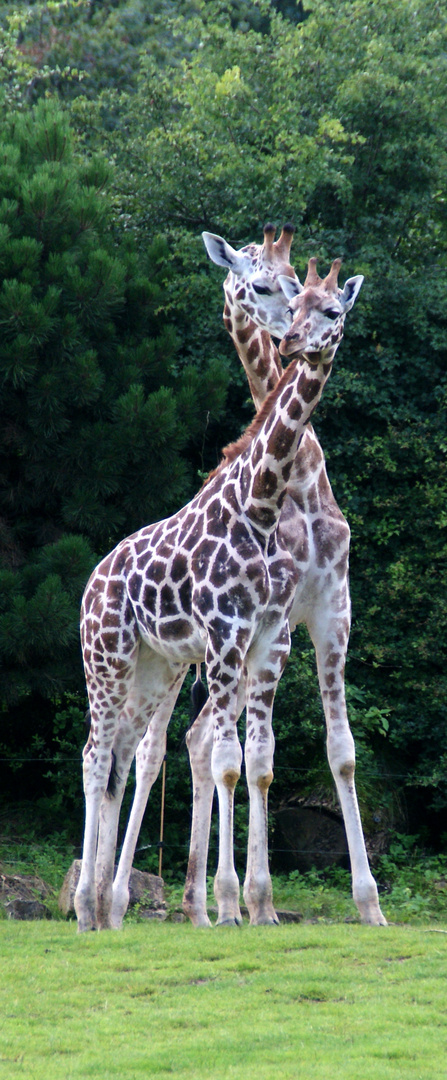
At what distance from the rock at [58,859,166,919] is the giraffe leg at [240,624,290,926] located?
101 inches

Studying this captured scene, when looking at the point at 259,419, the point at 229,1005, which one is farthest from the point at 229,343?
the point at 229,1005

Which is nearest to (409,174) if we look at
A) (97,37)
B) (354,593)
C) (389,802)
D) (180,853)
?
(354,593)

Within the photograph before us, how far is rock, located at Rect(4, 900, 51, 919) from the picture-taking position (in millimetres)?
9617

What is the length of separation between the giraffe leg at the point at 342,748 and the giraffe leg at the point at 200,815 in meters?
0.60

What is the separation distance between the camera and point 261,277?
800cm

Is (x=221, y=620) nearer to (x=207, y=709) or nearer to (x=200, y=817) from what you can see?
(x=207, y=709)

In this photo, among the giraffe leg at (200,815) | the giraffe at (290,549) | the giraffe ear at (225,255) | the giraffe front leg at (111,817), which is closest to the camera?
the giraffe at (290,549)

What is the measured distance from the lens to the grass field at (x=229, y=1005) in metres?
4.51

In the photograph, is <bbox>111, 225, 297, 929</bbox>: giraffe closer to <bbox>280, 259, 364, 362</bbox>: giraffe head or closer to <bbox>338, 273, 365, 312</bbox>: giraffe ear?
<bbox>338, 273, 365, 312</bbox>: giraffe ear

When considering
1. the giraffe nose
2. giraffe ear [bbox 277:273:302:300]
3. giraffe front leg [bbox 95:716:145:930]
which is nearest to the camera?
the giraffe nose

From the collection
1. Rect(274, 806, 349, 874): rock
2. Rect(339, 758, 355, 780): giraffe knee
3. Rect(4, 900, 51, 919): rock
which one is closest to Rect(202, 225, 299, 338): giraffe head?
Rect(339, 758, 355, 780): giraffe knee

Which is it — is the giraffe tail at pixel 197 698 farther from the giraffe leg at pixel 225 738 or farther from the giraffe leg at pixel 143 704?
the giraffe leg at pixel 225 738

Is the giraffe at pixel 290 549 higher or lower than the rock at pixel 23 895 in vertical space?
higher

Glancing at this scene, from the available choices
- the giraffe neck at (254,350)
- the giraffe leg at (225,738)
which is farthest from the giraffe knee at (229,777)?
the giraffe neck at (254,350)
